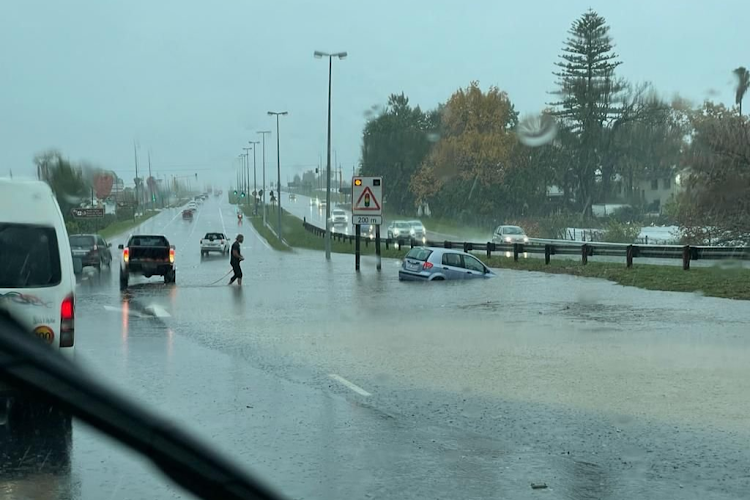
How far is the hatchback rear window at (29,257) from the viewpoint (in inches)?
318

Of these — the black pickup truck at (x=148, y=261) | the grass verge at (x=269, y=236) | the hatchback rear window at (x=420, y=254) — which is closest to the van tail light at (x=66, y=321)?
the black pickup truck at (x=148, y=261)

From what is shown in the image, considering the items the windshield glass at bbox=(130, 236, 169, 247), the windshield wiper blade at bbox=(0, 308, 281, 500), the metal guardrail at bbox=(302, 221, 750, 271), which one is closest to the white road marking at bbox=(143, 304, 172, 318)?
the windshield glass at bbox=(130, 236, 169, 247)

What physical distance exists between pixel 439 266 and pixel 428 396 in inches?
780

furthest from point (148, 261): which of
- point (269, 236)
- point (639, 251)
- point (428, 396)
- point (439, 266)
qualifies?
point (269, 236)

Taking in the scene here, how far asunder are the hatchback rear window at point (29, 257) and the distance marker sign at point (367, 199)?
96.5 ft

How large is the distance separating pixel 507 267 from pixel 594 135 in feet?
162

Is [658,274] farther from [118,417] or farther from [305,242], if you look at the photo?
[305,242]

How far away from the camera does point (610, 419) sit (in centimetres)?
907

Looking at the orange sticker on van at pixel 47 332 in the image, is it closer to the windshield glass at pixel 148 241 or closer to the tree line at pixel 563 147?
the windshield glass at pixel 148 241

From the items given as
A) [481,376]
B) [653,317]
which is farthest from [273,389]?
[653,317]

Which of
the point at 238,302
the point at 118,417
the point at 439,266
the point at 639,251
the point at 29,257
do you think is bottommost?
the point at 238,302

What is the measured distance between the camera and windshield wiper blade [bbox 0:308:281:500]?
2219 millimetres

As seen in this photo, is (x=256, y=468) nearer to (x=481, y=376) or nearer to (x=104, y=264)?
(x=481, y=376)

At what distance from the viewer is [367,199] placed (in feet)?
124
